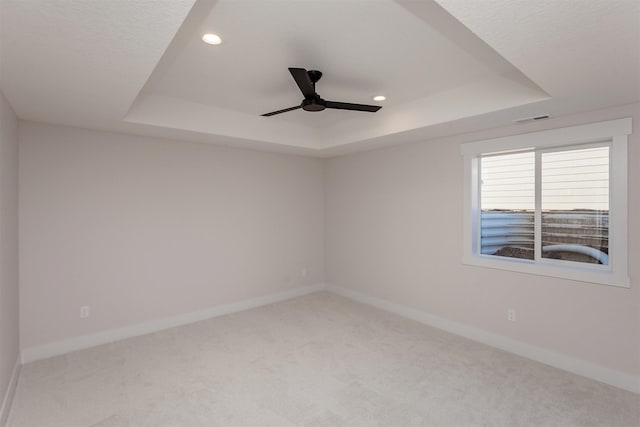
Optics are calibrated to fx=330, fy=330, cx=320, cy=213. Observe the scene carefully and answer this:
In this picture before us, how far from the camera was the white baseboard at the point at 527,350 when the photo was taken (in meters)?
2.65

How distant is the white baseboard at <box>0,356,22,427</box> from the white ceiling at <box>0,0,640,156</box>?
2127 millimetres

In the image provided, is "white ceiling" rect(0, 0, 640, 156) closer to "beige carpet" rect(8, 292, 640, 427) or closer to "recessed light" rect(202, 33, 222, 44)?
"recessed light" rect(202, 33, 222, 44)

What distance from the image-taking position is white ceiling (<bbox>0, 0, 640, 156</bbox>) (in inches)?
55.1

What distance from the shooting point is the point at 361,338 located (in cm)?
358

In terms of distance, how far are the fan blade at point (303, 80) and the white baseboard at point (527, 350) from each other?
9.76 feet

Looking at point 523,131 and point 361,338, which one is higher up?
point 523,131

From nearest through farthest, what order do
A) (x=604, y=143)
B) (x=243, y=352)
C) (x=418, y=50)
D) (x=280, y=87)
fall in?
(x=418, y=50) → (x=604, y=143) → (x=280, y=87) → (x=243, y=352)

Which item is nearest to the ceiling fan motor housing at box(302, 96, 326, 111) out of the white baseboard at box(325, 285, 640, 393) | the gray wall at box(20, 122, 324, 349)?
the gray wall at box(20, 122, 324, 349)

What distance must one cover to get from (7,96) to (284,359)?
302 cm

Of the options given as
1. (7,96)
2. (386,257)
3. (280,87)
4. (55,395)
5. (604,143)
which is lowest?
(55,395)

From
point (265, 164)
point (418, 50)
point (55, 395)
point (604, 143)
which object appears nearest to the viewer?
point (418, 50)

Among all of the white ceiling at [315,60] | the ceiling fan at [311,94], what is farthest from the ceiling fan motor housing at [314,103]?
the white ceiling at [315,60]

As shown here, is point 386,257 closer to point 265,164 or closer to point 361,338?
point 361,338

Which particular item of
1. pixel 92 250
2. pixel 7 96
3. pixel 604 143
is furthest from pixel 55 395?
pixel 604 143
